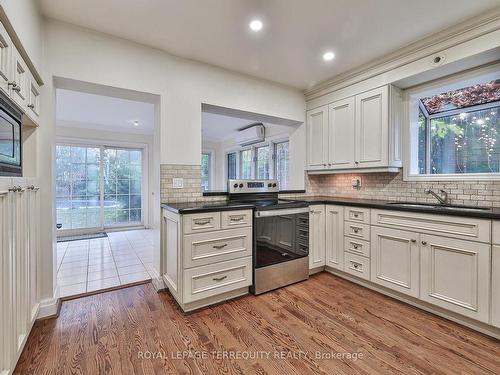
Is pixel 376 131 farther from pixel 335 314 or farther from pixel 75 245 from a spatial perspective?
pixel 75 245

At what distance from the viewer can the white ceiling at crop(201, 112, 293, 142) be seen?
16.2ft

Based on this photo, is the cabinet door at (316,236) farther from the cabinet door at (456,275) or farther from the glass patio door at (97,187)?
the glass patio door at (97,187)

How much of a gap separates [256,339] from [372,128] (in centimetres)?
240

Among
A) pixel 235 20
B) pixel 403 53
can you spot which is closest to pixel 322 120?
pixel 403 53

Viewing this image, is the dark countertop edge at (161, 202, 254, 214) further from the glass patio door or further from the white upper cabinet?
the glass patio door

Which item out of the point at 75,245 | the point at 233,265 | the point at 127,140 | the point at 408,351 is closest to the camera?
the point at 408,351

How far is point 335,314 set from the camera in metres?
2.10

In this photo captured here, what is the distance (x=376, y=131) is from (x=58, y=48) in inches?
122

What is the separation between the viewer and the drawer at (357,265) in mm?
2557

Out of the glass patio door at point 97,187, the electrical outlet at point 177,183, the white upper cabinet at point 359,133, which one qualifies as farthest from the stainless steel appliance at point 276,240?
the glass patio door at point 97,187

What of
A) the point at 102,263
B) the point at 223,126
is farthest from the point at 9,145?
the point at 223,126

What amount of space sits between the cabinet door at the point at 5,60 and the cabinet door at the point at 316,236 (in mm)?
2651

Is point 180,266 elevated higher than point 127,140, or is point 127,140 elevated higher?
point 127,140

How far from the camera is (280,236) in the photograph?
8.54 ft
